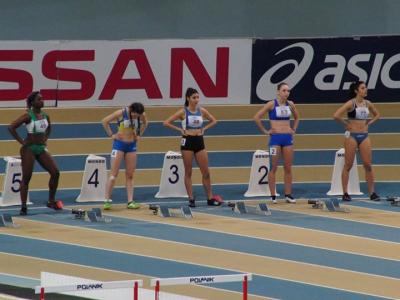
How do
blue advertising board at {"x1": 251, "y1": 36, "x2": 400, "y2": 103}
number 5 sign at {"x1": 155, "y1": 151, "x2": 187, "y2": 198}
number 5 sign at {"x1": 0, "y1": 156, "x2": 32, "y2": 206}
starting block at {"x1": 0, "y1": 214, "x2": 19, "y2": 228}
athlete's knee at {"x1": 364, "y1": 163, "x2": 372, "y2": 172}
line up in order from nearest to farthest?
starting block at {"x1": 0, "y1": 214, "x2": 19, "y2": 228} → number 5 sign at {"x1": 0, "y1": 156, "x2": 32, "y2": 206} → athlete's knee at {"x1": 364, "y1": 163, "x2": 372, "y2": 172} → number 5 sign at {"x1": 155, "y1": 151, "x2": 187, "y2": 198} → blue advertising board at {"x1": 251, "y1": 36, "x2": 400, "y2": 103}

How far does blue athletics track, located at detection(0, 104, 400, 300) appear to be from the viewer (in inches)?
569

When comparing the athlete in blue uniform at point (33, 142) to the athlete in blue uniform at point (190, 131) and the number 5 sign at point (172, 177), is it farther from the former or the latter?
the number 5 sign at point (172, 177)

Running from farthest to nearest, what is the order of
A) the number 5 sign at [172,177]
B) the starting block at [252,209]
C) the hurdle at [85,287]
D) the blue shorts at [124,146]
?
1. the number 5 sign at [172,177]
2. the blue shorts at [124,146]
3. the starting block at [252,209]
4. the hurdle at [85,287]

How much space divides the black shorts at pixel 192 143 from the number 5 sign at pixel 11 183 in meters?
2.30

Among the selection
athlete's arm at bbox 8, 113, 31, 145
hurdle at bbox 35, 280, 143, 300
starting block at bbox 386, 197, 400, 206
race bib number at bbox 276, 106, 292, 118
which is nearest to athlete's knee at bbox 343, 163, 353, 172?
starting block at bbox 386, 197, 400, 206

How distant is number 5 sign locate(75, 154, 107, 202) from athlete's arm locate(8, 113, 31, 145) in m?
1.56

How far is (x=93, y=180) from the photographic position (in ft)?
62.3

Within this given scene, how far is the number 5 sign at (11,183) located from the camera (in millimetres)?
18469

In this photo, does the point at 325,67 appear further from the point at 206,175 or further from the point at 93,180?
the point at 93,180

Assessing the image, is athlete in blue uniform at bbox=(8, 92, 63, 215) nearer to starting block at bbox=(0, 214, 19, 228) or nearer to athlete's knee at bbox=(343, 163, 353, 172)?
starting block at bbox=(0, 214, 19, 228)

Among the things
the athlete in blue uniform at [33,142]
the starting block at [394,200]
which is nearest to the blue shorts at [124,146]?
the athlete in blue uniform at [33,142]

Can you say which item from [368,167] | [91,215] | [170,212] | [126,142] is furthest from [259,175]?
[91,215]

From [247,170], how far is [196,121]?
245 centimetres

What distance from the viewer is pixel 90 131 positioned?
2056 cm
